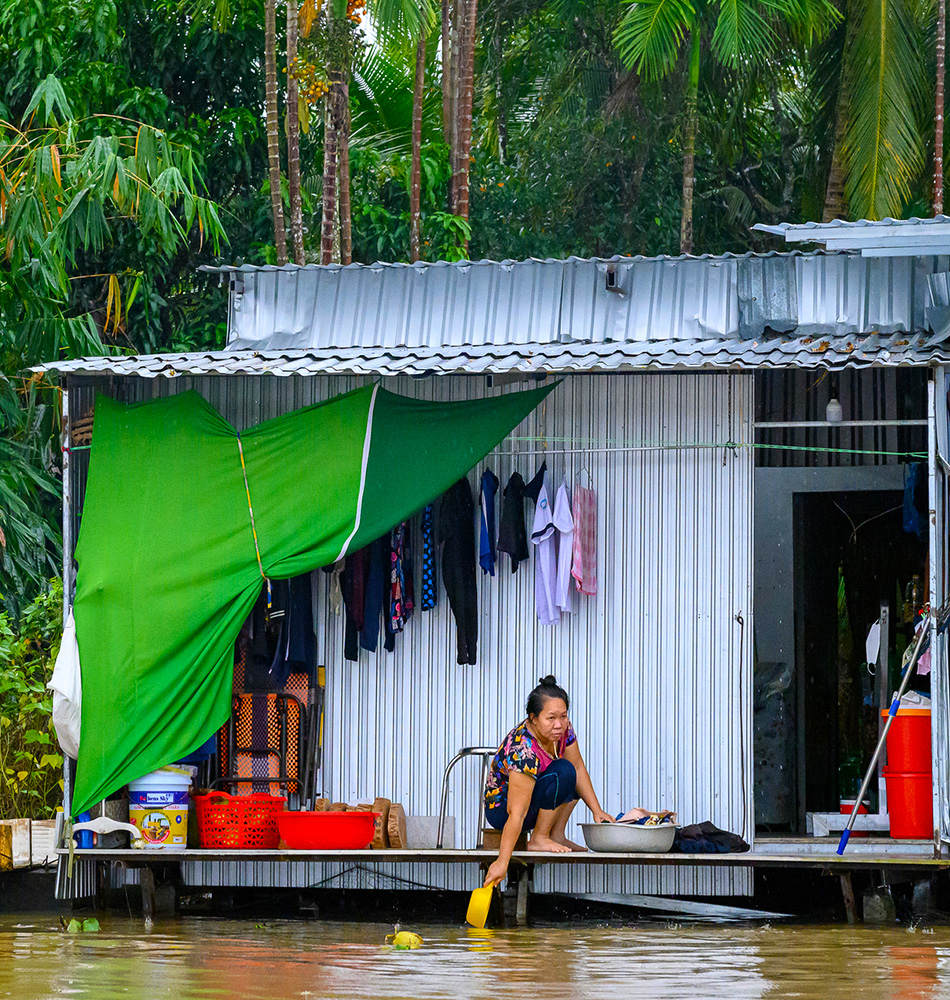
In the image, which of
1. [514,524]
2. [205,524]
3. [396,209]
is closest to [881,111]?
[396,209]

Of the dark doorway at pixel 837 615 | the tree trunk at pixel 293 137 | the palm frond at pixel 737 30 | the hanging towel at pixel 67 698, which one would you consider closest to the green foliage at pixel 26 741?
the hanging towel at pixel 67 698

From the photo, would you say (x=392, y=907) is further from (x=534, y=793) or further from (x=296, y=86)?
(x=296, y=86)

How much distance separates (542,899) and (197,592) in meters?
2.48

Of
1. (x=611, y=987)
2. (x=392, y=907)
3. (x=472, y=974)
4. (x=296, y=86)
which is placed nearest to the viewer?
(x=611, y=987)

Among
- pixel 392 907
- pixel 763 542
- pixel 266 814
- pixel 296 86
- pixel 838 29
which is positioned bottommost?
pixel 392 907

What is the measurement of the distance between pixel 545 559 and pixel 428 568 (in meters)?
0.65

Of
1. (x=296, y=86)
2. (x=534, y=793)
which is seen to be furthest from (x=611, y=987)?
(x=296, y=86)

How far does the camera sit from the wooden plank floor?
7.29 metres

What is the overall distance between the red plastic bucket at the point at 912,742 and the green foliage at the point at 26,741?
433 cm

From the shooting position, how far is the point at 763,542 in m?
10.5

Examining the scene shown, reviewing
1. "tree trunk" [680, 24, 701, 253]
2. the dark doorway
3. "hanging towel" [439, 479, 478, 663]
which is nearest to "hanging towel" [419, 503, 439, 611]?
"hanging towel" [439, 479, 478, 663]

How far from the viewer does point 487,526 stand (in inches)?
324

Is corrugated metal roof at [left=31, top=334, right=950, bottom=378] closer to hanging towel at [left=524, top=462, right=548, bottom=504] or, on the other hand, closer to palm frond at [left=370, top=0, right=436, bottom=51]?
hanging towel at [left=524, top=462, right=548, bottom=504]

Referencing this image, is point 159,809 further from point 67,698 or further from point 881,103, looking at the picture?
point 881,103
